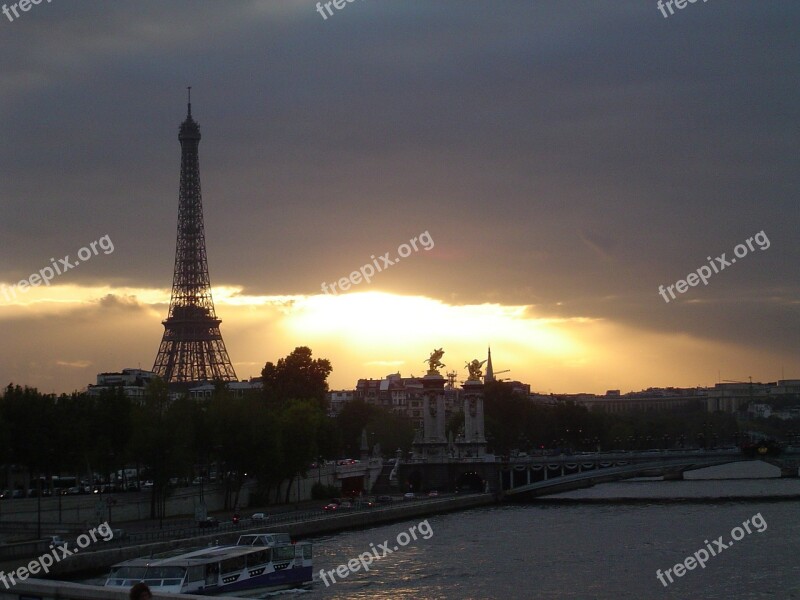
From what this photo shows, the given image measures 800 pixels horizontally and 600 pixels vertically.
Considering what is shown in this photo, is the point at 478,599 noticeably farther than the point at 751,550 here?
No

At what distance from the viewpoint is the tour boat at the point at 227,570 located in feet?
123

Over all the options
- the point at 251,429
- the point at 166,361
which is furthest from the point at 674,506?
the point at 166,361

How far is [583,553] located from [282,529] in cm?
1493

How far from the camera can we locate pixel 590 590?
40.5m

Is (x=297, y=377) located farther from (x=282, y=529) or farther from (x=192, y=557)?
(x=192, y=557)

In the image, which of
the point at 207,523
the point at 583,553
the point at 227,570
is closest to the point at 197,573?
the point at 227,570

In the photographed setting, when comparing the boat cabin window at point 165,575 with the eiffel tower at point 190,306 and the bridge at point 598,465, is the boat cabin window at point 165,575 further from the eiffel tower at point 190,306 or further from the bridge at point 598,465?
the eiffel tower at point 190,306

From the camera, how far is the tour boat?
3747cm

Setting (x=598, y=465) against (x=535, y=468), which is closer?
(x=598, y=465)

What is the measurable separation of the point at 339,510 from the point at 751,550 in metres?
26.6

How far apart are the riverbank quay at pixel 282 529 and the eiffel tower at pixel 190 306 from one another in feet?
172

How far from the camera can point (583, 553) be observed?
5084cm

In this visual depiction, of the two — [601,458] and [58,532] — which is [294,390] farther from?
[58,532]

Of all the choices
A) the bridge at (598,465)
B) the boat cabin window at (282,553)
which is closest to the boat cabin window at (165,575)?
the boat cabin window at (282,553)
